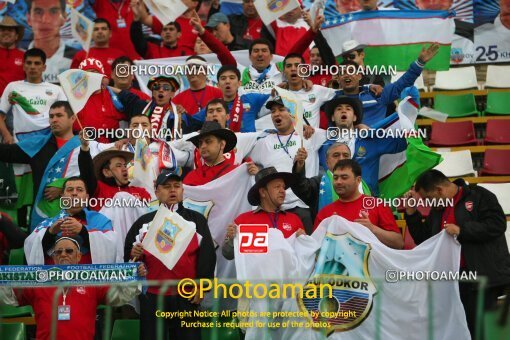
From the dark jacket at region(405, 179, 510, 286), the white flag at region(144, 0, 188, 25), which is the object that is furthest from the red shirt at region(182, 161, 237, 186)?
the white flag at region(144, 0, 188, 25)

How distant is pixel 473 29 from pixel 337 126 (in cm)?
472

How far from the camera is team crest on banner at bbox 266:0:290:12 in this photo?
51.5 ft

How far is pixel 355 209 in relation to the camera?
11.4 metres

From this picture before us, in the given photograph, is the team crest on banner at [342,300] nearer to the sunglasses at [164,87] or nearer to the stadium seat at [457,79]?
the sunglasses at [164,87]

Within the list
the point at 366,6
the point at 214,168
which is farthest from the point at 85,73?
the point at 366,6

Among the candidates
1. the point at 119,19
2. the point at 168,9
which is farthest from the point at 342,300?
the point at 119,19

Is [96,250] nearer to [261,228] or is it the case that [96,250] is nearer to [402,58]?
[261,228]

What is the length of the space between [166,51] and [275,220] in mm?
6285

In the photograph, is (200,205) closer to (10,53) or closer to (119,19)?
(10,53)

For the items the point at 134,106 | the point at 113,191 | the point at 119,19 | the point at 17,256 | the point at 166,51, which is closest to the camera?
the point at 113,191

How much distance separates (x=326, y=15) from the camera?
17656 millimetres

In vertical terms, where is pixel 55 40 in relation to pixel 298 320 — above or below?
above

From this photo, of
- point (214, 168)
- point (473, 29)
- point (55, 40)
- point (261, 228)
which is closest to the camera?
point (261, 228)

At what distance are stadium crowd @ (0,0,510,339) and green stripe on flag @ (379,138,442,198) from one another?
0.25 m
